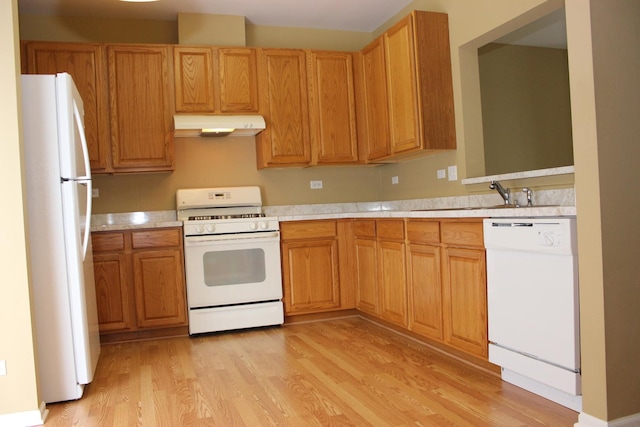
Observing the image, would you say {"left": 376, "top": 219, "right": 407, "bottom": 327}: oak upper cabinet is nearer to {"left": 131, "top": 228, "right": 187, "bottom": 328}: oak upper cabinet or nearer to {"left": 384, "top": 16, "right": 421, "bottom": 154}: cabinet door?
{"left": 384, "top": 16, "right": 421, "bottom": 154}: cabinet door

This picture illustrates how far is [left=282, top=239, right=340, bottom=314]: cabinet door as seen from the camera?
14.9 feet

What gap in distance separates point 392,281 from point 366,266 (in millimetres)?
510

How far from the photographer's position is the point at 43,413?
2.65 meters

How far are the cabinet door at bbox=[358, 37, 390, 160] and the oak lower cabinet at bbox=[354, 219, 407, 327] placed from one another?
0.70 m

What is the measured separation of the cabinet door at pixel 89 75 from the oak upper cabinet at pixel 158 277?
737 millimetres

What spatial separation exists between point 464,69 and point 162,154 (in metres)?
2.45

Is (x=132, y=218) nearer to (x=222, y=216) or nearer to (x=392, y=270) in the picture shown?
(x=222, y=216)

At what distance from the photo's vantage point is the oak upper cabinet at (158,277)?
418 centimetres

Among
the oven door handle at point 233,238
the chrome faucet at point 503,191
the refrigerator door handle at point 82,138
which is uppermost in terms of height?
the refrigerator door handle at point 82,138

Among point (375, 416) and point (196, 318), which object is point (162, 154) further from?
point (375, 416)

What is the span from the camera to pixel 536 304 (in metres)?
2.54

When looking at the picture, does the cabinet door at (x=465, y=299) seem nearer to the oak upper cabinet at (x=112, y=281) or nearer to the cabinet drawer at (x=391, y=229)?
the cabinet drawer at (x=391, y=229)

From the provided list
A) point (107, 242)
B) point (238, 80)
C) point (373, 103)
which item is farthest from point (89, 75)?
point (373, 103)

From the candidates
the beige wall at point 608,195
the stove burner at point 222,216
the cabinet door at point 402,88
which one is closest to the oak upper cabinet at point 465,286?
the beige wall at point 608,195
